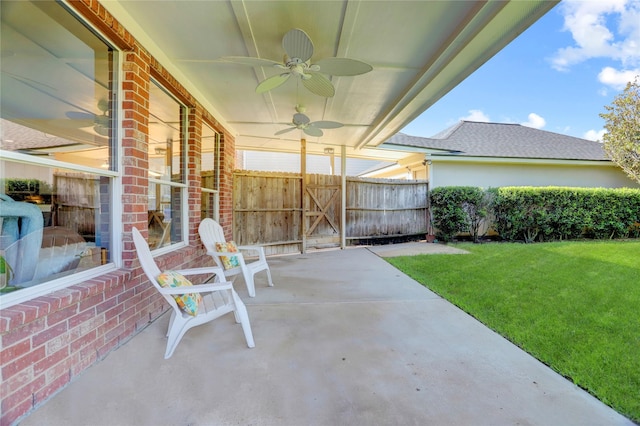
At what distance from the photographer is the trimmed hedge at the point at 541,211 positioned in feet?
25.1

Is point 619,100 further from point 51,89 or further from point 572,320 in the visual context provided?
point 51,89

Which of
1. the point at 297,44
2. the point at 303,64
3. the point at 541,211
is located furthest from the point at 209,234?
the point at 541,211

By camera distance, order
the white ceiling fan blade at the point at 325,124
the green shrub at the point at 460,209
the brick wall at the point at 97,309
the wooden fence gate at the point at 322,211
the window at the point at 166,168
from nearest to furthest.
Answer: the brick wall at the point at 97,309 < the window at the point at 166,168 < the white ceiling fan blade at the point at 325,124 < the wooden fence gate at the point at 322,211 < the green shrub at the point at 460,209

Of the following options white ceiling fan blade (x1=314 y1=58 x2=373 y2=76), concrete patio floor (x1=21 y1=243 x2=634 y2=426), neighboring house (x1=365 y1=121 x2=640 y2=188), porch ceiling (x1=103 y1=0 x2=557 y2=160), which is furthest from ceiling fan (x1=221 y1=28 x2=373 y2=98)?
neighboring house (x1=365 y1=121 x2=640 y2=188)

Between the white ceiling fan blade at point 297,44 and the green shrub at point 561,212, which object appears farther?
the green shrub at point 561,212

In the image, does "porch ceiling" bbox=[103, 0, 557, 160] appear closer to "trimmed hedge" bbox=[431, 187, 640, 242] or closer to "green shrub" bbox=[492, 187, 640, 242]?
"trimmed hedge" bbox=[431, 187, 640, 242]

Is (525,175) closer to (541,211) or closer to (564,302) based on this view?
(541,211)

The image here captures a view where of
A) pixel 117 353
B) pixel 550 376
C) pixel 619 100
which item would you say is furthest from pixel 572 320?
pixel 619 100

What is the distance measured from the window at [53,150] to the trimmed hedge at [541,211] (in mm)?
7487

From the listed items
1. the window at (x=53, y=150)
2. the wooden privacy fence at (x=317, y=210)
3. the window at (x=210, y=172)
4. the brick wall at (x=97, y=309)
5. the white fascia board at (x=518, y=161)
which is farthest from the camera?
the white fascia board at (x=518, y=161)

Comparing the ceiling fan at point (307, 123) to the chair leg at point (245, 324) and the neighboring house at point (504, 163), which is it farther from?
the neighboring house at point (504, 163)

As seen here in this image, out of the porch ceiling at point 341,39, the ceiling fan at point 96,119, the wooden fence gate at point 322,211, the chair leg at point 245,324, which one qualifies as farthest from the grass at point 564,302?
the ceiling fan at point 96,119

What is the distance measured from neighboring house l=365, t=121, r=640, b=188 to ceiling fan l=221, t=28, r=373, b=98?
5919 mm

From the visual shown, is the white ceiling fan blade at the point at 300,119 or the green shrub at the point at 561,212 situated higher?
the white ceiling fan blade at the point at 300,119
